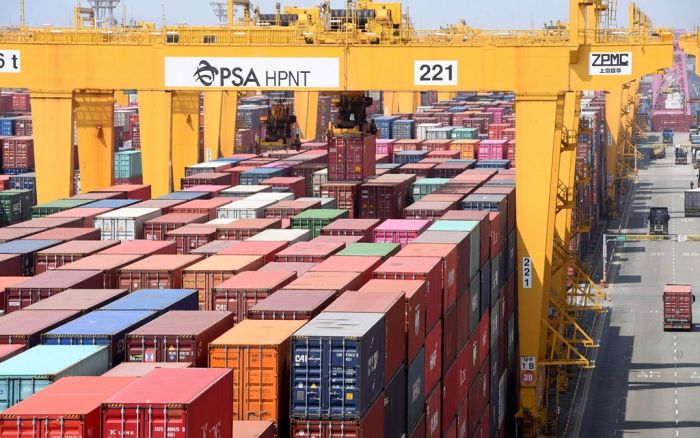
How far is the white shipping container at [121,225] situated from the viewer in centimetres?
3666

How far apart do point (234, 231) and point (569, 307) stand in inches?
835

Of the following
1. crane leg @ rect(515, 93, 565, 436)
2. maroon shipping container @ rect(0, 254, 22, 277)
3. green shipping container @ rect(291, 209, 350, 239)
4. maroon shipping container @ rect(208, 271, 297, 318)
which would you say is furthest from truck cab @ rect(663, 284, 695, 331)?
maroon shipping container @ rect(0, 254, 22, 277)

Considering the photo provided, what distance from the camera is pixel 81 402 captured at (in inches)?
655

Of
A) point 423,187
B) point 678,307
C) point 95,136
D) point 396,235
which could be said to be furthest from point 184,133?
point 678,307

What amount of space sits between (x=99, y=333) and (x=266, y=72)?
19.9m

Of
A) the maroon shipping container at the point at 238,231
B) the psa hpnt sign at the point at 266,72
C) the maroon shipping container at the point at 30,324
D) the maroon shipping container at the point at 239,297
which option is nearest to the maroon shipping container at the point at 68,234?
the maroon shipping container at the point at 238,231

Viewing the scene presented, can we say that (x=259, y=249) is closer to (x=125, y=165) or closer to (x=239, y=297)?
(x=239, y=297)

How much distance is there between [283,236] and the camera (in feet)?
114

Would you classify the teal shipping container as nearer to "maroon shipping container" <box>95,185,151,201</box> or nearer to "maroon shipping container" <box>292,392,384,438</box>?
"maroon shipping container" <box>95,185,151,201</box>

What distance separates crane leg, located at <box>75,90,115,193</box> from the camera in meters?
44.2

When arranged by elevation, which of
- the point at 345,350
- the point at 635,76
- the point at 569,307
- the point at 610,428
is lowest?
the point at 610,428

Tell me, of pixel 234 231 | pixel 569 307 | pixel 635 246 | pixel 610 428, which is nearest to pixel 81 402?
pixel 234 231

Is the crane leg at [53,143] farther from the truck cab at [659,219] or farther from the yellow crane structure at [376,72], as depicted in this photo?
the truck cab at [659,219]

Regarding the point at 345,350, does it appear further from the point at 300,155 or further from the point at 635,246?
the point at 635,246
